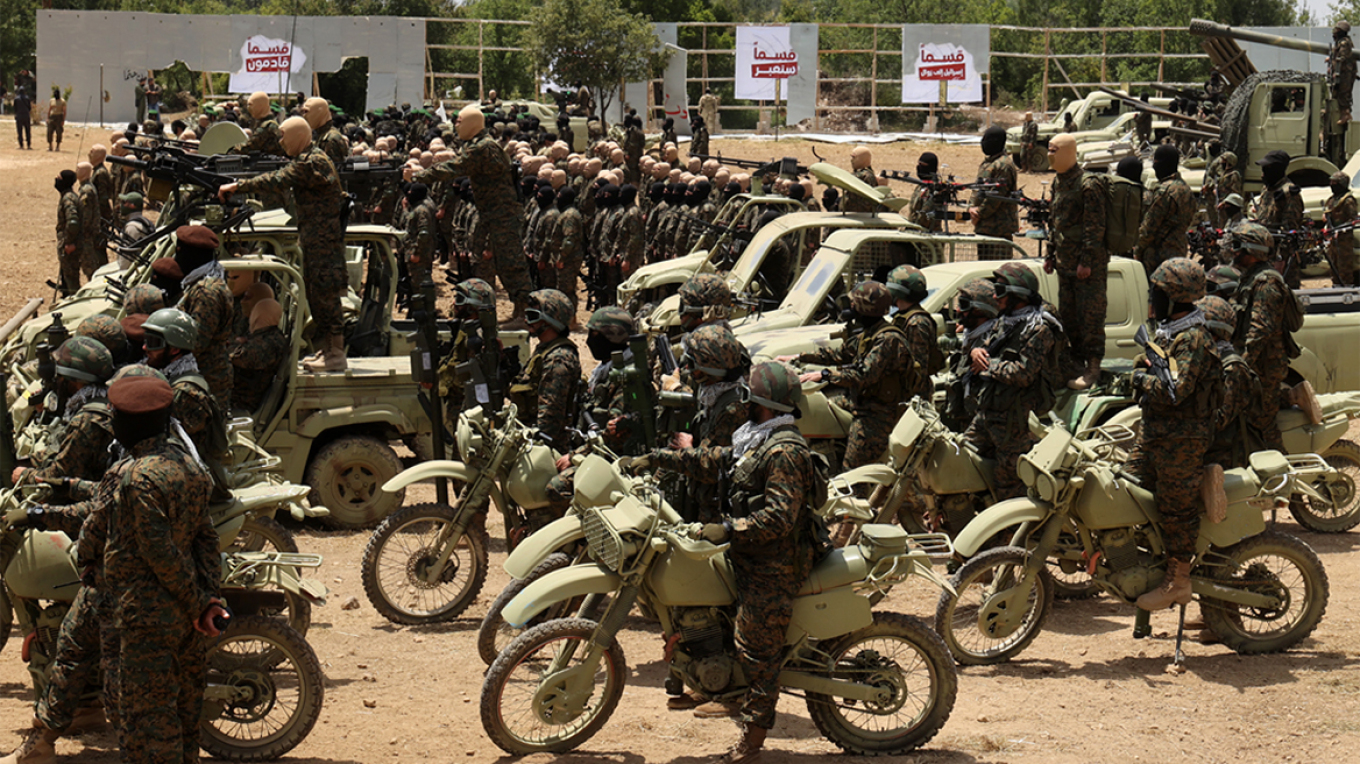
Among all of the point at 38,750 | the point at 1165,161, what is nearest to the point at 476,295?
the point at 38,750

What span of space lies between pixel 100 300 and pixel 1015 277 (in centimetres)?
689

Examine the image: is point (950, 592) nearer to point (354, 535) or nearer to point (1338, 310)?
point (354, 535)

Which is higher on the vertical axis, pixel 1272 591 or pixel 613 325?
pixel 613 325

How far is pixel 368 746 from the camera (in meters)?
6.85

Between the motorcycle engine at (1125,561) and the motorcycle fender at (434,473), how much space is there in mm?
3495

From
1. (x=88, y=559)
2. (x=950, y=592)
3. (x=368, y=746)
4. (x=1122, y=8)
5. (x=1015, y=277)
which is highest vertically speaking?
(x=1122, y=8)

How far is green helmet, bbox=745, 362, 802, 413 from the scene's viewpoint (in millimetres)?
6367

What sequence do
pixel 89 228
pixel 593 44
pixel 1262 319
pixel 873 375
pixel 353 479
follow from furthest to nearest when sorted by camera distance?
pixel 593 44, pixel 89 228, pixel 353 479, pixel 1262 319, pixel 873 375

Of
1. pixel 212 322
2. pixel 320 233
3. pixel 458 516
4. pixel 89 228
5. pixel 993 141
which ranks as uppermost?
pixel 993 141

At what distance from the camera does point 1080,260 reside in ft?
37.3

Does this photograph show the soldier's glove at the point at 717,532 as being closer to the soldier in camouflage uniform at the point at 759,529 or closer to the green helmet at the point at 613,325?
the soldier in camouflage uniform at the point at 759,529

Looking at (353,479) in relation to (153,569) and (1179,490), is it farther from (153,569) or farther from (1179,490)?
(1179,490)

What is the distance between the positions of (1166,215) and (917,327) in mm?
5203

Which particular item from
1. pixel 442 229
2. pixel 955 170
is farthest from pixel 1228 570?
pixel 955 170
